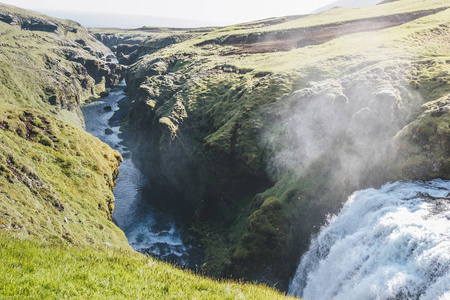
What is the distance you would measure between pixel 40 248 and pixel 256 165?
34.6 m

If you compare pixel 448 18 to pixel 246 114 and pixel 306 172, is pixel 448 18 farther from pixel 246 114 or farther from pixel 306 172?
pixel 306 172

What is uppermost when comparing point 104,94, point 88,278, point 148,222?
point 88,278

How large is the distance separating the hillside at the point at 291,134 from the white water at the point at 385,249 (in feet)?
7.17

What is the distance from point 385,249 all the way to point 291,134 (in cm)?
2205

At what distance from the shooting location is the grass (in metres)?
7.65

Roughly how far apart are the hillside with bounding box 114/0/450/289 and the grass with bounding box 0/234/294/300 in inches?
857

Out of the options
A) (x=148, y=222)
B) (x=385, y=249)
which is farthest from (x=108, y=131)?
(x=385, y=249)

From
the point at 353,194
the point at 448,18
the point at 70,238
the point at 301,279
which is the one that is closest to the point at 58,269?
the point at 70,238

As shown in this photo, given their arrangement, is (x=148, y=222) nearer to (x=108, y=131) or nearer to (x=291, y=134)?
(x=291, y=134)

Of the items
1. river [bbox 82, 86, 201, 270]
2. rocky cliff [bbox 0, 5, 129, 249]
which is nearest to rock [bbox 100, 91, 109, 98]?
river [bbox 82, 86, 201, 270]

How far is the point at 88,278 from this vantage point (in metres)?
8.63

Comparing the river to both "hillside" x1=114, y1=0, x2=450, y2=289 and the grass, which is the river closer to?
"hillside" x1=114, y1=0, x2=450, y2=289

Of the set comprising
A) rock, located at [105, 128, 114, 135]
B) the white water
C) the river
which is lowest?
the river

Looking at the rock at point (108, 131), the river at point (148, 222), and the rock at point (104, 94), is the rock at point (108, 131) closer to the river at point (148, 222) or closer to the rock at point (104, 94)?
the river at point (148, 222)
